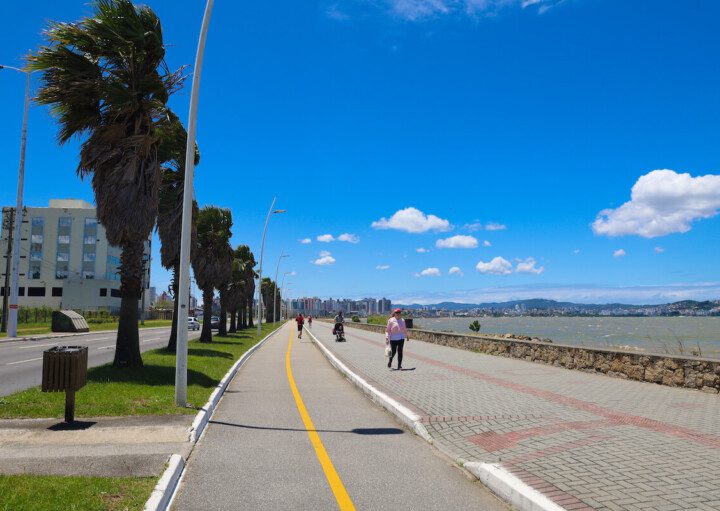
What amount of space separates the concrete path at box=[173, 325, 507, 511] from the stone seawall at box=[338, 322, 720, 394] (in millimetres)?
6084

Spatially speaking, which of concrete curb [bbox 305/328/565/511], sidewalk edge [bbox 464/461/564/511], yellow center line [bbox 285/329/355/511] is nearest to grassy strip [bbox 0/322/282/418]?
yellow center line [bbox 285/329/355/511]

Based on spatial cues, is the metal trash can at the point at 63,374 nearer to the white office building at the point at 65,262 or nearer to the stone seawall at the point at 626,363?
the stone seawall at the point at 626,363

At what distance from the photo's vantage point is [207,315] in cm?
3209

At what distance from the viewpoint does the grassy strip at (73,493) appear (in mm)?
4422

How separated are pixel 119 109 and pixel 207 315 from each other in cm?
2009

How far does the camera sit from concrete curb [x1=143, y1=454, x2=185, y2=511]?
461cm

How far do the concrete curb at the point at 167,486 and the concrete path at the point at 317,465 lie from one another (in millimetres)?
100

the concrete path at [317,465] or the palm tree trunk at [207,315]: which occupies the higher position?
the palm tree trunk at [207,315]

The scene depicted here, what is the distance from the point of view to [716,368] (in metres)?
10.2

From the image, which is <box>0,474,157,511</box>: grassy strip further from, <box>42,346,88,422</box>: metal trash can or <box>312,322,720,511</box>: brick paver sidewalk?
<box>312,322,720,511</box>: brick paver sidewalk

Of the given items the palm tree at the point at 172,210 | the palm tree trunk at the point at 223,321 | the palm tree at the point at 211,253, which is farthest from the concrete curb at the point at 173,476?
the palm tree trunk at the point at 223,321

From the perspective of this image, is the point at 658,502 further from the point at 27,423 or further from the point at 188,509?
the point at 27,423

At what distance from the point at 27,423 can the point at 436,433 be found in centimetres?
571

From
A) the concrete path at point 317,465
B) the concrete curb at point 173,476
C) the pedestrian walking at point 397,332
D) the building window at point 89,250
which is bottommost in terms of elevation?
the concrete path at point 317,465
